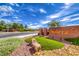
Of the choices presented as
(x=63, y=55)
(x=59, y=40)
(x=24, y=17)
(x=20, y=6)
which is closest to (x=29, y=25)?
(x=24, y=17)

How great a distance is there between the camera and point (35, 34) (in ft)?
5.37

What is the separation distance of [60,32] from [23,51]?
1.34 feet

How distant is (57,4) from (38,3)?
184 millimetres

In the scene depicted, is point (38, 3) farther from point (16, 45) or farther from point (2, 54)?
point (2, 54)

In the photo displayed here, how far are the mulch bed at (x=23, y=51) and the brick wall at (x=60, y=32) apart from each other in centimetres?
20

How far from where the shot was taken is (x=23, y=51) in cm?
159

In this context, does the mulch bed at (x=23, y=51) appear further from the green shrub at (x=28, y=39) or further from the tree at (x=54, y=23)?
the tree at (x=54, y=23)

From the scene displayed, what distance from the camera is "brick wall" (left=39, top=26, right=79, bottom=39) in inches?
63.3

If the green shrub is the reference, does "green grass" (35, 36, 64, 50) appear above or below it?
below

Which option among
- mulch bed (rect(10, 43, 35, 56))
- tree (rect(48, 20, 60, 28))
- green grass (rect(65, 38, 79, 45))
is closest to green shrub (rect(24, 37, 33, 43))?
mulch bed (rect(10, 43, 35, 56))

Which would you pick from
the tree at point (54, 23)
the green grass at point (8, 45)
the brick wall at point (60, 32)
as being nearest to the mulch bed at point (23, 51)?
the green grass at point (8, 45)

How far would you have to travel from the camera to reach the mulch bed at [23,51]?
5.20 ft

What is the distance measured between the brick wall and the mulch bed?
0.64ft

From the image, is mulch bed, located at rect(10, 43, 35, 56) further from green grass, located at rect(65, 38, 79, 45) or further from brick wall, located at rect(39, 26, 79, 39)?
green grass, located at rect(65, 38, 79, 45)
